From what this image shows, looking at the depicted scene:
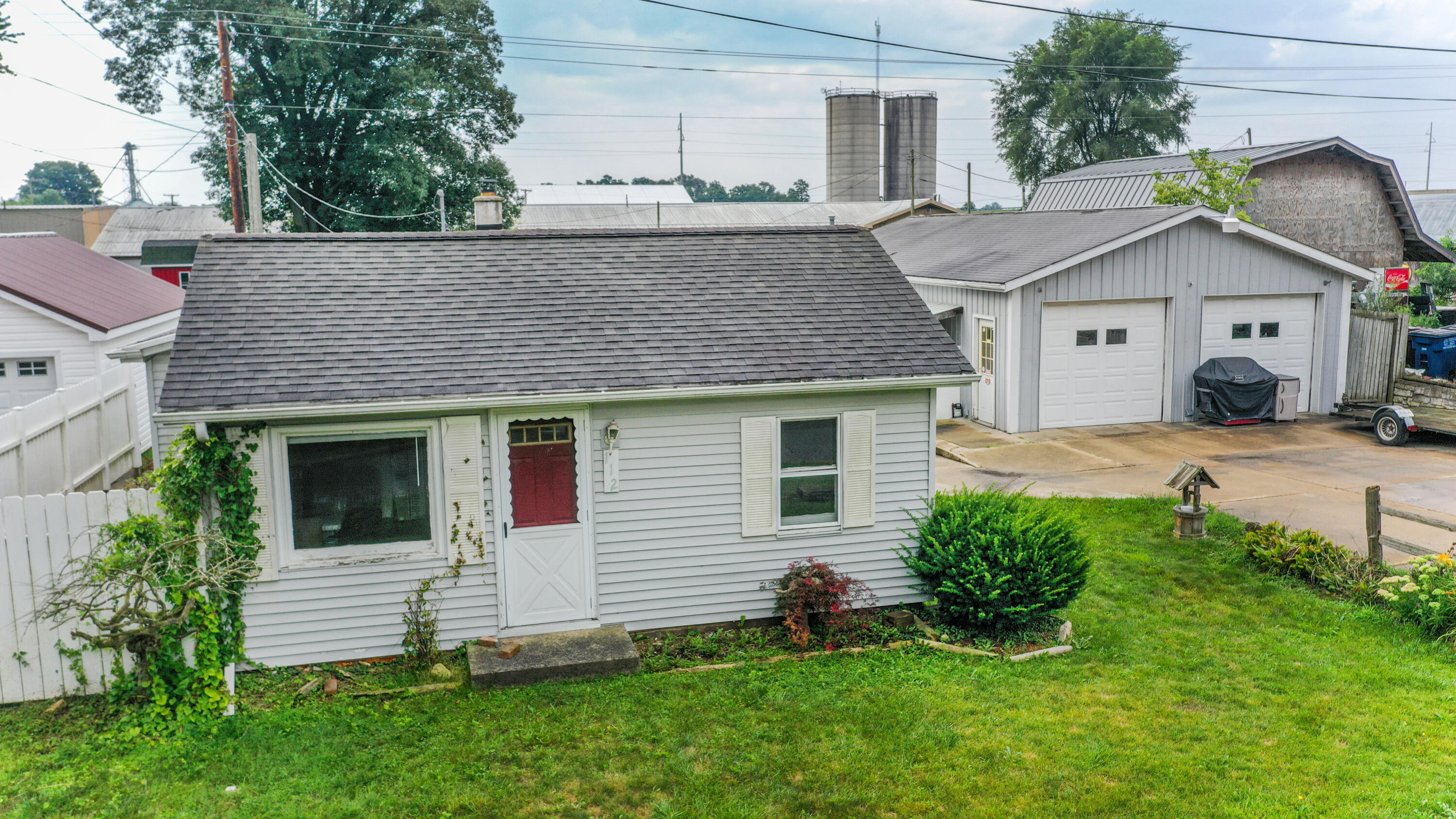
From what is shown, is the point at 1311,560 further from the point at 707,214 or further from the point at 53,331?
the point at 707,214

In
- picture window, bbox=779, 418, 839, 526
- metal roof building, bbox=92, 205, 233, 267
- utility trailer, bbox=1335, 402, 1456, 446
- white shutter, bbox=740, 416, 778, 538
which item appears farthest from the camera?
metal roof building, bbox=92, 205, 233, 267

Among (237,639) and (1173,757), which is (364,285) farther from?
(1173,757)

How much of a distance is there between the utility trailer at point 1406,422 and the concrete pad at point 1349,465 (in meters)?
0.37

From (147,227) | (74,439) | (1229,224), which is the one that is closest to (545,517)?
(74,439)

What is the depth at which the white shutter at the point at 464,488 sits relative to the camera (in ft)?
28.1

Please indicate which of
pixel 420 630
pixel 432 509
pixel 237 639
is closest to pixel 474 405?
pixel 432 509

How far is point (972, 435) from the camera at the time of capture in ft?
59.4

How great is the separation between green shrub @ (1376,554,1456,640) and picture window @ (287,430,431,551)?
8.77 meters

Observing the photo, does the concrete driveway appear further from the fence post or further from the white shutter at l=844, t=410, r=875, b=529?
the white shutter at l=844, t=410, r=875, b=529

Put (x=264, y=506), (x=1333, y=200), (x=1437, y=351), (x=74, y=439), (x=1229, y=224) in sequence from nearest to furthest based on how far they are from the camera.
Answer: (x=264, y=506) → (x=74, y=439) → (x=1229, y=224) → (x=1437, y=351) → (x=1333, y=200)

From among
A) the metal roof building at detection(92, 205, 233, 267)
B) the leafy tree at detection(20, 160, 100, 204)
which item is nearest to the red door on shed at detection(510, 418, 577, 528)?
the metal roof building at detection(92, 205, 233, 267)

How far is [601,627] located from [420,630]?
1514mm

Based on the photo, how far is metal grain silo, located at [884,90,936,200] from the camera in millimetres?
63406

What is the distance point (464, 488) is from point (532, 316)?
70.0 inches
